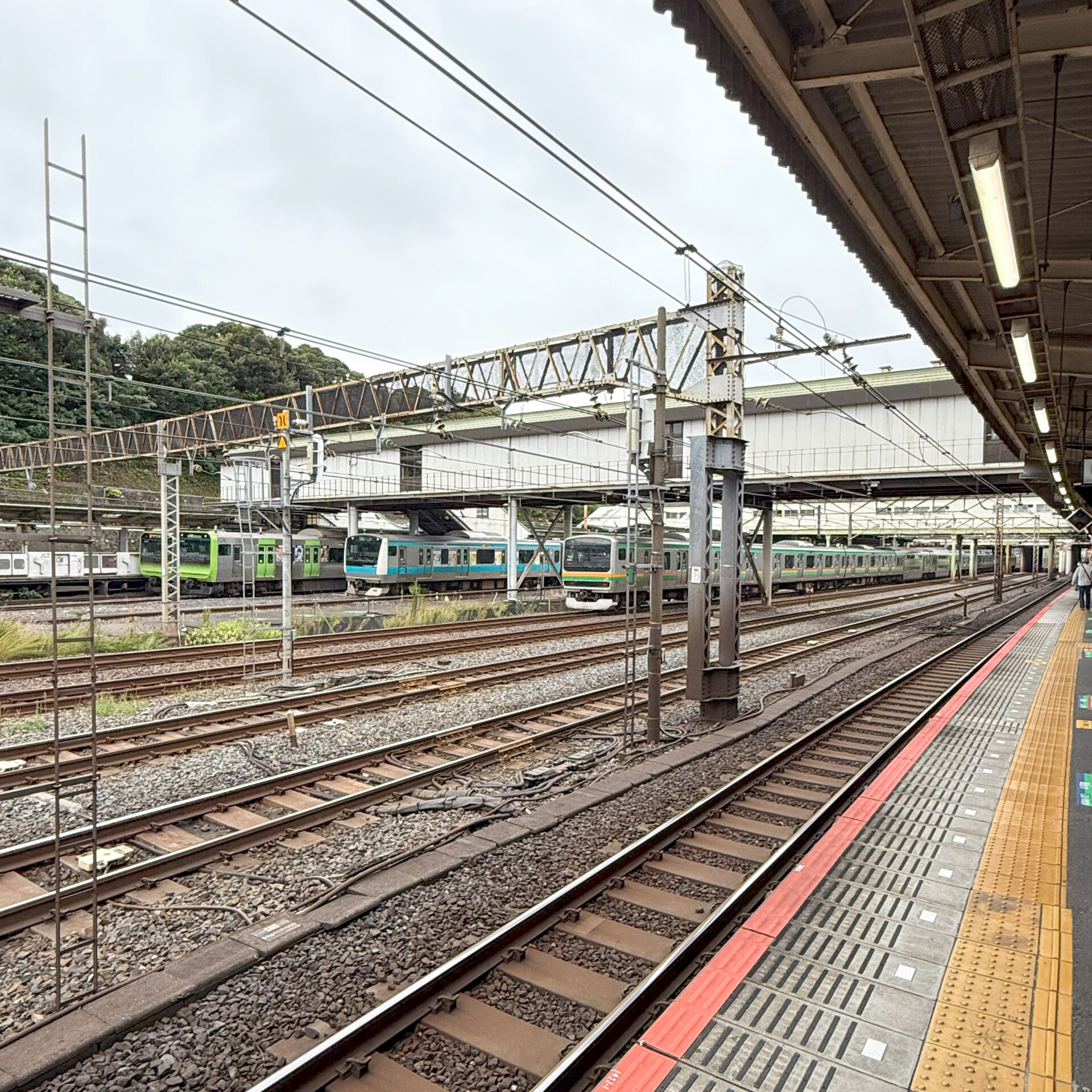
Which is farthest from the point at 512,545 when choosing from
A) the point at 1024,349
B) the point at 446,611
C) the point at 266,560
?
the point at 1024,349

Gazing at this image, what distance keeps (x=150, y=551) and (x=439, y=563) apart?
11.7 meters

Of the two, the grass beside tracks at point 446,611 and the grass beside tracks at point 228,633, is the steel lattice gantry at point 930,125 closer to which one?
the grass beside tracks at point 228,633

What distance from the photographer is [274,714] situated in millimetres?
10227

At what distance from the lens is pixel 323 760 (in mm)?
8102

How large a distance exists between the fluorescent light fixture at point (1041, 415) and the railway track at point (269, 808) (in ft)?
22.3

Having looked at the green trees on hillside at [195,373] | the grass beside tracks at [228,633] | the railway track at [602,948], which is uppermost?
the green trees on hillside at [195,373]

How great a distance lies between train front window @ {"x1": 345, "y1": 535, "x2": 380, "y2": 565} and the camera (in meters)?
30.6

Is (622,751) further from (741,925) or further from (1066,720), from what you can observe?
(1066,720)

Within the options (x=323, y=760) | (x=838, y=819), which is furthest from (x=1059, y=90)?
(x=323, y=760)

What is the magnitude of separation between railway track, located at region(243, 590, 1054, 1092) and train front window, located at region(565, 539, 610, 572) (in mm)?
17515

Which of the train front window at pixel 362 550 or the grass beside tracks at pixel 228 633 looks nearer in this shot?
the grass beside tracks at pixel 228 633

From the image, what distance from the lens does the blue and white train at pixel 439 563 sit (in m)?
30.5

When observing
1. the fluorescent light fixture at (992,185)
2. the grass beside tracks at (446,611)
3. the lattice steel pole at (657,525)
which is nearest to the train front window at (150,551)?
the grass beside tracks at (446,611)

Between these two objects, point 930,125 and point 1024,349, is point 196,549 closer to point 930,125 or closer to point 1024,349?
point 1024,349
